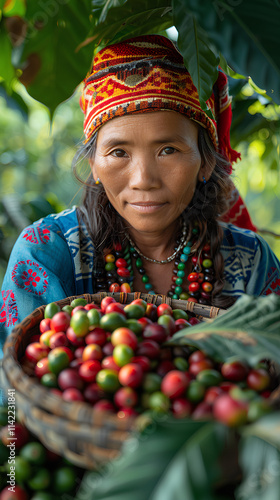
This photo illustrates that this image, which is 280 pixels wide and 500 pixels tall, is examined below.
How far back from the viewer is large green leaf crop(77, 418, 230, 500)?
1.48 ft

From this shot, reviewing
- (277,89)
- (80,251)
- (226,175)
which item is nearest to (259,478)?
(277,89)

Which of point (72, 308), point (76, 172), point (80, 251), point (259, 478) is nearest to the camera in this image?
point (259, 478)

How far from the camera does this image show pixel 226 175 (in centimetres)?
162

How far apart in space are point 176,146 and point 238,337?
2.58 feet

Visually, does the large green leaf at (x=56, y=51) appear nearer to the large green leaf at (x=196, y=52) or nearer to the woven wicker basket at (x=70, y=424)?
the large green leaf at (x=196, y=52)

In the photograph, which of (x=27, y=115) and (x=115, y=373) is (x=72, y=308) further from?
(x=27, y=115)

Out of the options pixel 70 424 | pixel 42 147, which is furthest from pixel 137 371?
pixel 42 147

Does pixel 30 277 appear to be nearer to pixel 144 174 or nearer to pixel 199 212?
pixel 144 174

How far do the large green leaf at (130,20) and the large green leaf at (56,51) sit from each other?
0.08 meters

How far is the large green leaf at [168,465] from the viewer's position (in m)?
0.45

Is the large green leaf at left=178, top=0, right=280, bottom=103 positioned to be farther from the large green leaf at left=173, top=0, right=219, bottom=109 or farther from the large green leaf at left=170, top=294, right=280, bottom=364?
the large green leaf at left=170, top=294, right=280, bottom=364

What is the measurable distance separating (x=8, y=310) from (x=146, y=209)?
53cm

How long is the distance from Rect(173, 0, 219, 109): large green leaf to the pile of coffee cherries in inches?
24.4

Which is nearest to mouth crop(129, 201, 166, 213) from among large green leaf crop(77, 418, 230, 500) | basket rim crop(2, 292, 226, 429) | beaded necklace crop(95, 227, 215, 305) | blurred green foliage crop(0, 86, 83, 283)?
beaded necklace crop(95, 227, 215, 305)
